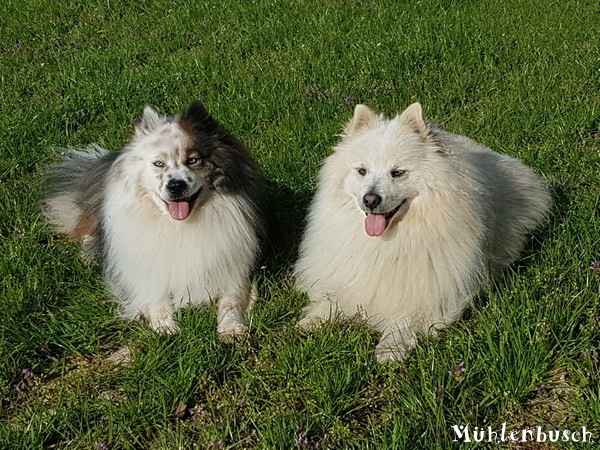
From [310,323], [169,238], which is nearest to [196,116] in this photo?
[169,238]

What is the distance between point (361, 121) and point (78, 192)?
2.36 meters

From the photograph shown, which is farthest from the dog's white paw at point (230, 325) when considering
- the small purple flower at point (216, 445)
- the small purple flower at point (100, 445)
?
the small purple flower at point (100, 445)

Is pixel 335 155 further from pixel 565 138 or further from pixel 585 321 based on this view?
pixel 565 138

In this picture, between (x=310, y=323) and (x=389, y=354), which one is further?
(x=310, y=323)

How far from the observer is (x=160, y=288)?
3.57 metres

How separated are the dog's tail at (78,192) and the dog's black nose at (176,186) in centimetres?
90

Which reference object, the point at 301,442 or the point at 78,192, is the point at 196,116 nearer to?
the point at 78,192

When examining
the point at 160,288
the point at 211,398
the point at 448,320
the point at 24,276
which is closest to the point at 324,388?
the point at 211,398

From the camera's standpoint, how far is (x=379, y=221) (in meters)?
3.14

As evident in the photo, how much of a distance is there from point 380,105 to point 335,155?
2.76 m

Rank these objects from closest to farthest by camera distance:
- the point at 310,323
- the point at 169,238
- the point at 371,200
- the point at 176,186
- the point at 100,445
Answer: the point at 100,445, the point at 371,200, the point at 176,186, the point at 310,323, the point at 169,238

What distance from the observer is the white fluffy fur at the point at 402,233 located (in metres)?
3.09

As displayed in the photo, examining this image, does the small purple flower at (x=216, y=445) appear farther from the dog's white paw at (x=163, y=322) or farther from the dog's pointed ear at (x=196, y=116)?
the dog's pointed ear at (x=196, y=116)

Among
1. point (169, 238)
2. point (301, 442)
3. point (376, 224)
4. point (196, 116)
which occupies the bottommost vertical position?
point (301, 442)
